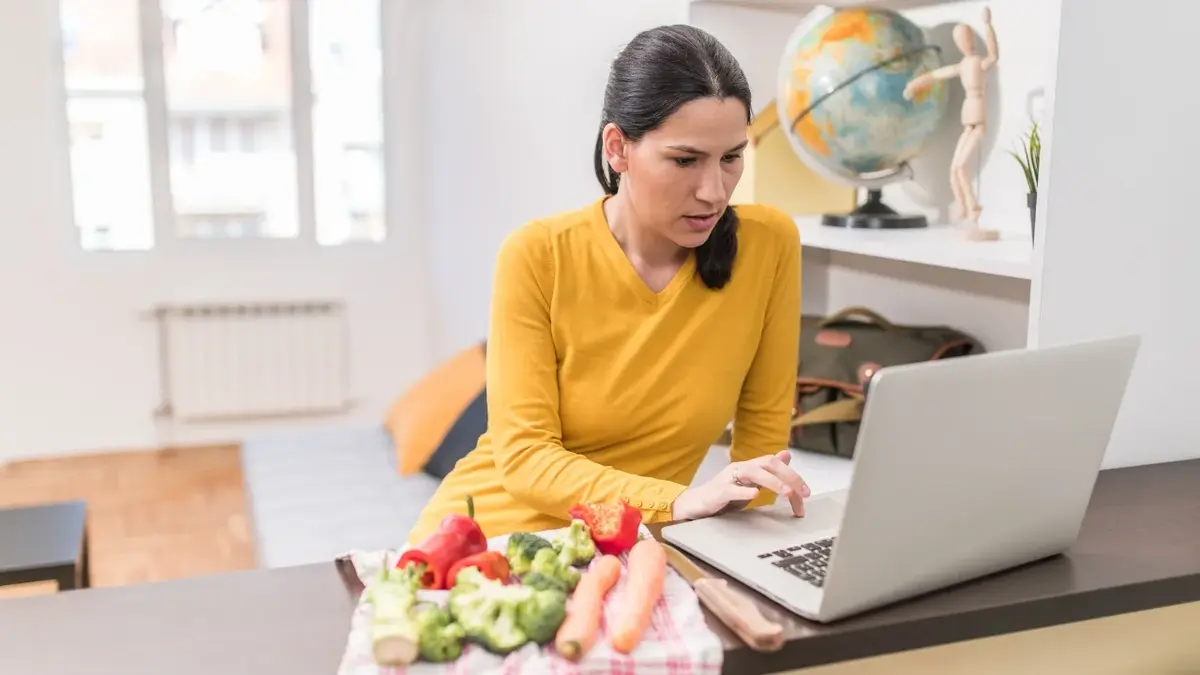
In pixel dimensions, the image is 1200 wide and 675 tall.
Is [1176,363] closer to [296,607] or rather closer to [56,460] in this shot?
[296,607]

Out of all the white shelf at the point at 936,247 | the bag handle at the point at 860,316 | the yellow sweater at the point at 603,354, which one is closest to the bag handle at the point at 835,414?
the bag handle at the point at 860,316

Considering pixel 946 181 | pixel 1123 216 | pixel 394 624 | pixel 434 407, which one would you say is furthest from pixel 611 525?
pixel 434 407

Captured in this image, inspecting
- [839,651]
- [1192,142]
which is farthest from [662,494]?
[1192,142]

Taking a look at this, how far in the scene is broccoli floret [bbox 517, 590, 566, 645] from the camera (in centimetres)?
81

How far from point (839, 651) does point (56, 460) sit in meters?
4.02

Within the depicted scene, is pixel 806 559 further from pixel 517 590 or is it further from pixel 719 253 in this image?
pixel 719 253

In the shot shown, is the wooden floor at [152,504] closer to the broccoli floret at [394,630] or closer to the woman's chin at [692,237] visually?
the woman's chin at [692,237]

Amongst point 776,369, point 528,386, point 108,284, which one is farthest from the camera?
point 108,284

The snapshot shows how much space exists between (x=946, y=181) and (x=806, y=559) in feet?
3.45

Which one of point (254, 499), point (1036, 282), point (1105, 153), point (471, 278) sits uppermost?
point (1105, 153)

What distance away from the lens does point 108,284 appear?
4168 mm

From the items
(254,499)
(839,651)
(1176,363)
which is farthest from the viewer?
(254,499)

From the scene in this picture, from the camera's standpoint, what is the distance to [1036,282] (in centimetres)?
124

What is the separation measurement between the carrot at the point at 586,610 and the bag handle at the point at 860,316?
109cm
